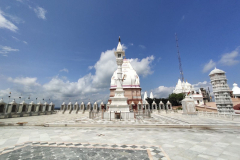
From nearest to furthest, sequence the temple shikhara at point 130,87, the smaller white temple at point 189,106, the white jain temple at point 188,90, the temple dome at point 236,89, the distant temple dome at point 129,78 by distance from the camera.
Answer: the smaller white temple at point 189,106
the temple shikhara at point 130,87
the distant temple dome at point 129,78
the temple dome at point 236,89
the white jain temple at point 188,90

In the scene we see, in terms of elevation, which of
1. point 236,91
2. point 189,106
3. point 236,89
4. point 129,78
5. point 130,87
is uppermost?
point 129,78

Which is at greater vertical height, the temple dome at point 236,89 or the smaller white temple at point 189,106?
the temple dome at point 236,89

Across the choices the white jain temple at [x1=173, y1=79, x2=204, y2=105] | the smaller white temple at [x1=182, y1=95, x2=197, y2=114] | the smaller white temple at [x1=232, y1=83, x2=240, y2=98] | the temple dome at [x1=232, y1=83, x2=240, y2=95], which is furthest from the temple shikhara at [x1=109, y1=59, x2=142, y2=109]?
the temple dome at [x1=232, y1=83, x2=240, y2=95]

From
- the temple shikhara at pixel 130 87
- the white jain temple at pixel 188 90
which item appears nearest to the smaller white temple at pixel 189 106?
the temple shikhara at pixel 130 87

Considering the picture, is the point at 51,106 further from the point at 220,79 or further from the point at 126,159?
the point at 220,79

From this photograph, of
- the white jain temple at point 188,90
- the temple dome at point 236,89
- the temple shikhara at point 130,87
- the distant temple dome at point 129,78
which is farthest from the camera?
the white jain temple at point 188,90

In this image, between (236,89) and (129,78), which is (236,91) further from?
(129,78)

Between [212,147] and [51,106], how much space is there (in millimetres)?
37364

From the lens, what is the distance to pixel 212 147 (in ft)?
18.8

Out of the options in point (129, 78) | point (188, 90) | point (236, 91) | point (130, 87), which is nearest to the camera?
point (130, 87)

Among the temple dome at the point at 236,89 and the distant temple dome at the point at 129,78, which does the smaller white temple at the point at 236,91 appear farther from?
the distant temple dome at the point at 129,78

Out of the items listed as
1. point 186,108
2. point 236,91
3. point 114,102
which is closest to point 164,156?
point 114,102

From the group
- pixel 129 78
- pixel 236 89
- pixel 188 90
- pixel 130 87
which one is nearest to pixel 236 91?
pixel 236 89

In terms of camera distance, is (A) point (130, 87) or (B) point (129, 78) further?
(B) point (129, 78)
